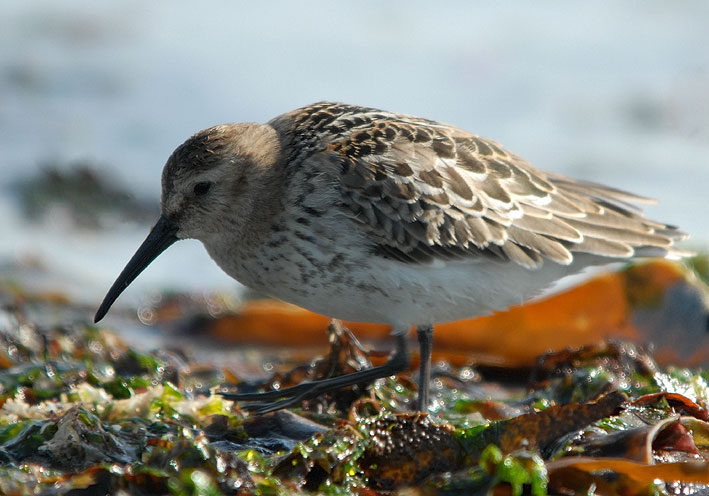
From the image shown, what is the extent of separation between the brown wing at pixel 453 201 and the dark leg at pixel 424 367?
446 mm

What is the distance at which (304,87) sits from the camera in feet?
34.0

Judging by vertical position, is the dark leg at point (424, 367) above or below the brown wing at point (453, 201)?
below

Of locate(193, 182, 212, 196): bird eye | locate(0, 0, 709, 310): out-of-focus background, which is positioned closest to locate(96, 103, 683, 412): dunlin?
locate(193, 182, 212, 196): bird eye

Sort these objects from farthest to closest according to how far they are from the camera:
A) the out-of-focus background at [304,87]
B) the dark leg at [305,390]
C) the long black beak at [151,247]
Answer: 1. the out-of-focus background at [304,87]
2. the long black beak at [151,247]
3. the dark leg at [305,390]

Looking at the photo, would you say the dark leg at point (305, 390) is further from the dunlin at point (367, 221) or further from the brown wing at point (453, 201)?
the brown wing at point (453, 201)

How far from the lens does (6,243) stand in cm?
793

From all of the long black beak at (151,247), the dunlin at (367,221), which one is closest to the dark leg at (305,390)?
the dunlin at (367,221)

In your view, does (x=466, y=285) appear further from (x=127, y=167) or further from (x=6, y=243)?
(x=127, y=167)

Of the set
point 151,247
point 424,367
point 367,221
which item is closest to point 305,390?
point 424,367

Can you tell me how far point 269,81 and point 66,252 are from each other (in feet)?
11.6

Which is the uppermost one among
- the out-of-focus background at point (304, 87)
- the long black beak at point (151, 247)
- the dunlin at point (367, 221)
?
the dunlin at point (367, 221)

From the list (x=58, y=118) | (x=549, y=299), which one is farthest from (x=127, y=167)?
(x=549, y=299)

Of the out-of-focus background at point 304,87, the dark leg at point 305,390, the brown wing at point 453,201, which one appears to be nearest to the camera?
the dark leg at point 305,390

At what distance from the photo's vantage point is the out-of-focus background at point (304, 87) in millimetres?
8750
